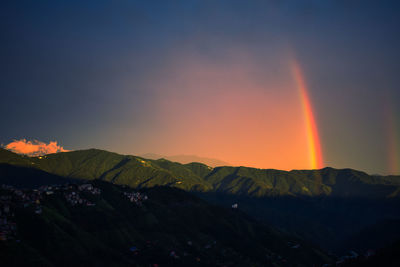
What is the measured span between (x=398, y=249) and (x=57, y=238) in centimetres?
19021

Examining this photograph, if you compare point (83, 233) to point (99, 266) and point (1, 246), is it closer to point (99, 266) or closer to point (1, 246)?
point (99, 266)

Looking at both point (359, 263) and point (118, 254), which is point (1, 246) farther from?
point (359, 263)

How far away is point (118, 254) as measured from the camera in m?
190

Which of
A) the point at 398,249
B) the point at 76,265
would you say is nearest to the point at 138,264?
the point at 76,265

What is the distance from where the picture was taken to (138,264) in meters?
186

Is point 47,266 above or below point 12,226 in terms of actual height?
below

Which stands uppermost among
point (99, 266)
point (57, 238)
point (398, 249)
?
point (398, 249)

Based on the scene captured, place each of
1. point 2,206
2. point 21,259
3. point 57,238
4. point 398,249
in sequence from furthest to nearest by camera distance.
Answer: point 2,206 < point 57,238 < point 21,259 < point 398,249

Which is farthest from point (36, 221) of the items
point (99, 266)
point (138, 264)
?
point (138, 264)

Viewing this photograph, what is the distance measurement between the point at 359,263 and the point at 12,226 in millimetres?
198111

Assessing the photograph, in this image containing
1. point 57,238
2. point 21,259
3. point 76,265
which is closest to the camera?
point 21,259

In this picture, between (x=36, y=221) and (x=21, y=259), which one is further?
(x=36, y=221)

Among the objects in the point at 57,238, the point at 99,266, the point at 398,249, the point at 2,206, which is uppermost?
the point at 398,249

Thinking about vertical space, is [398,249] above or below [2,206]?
above
